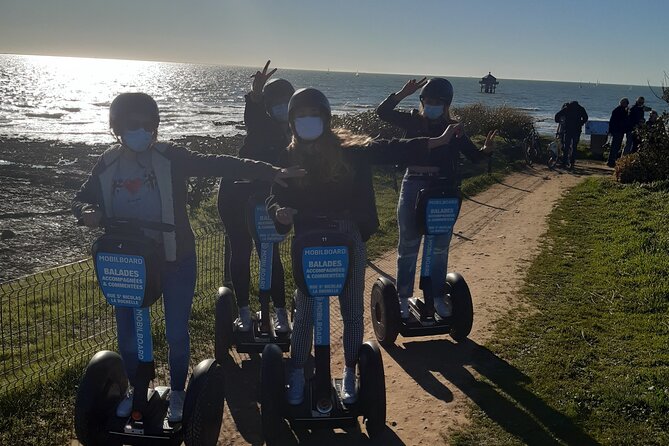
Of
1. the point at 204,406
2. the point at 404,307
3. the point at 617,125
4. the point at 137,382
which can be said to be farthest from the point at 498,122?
the point at 137,382

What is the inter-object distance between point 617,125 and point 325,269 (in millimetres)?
17835

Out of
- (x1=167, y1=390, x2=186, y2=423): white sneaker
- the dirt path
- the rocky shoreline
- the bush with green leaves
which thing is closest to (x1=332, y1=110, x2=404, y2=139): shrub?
the rocky shoreline

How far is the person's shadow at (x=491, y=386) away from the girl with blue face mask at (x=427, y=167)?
1.29 feet

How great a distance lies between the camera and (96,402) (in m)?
3.79

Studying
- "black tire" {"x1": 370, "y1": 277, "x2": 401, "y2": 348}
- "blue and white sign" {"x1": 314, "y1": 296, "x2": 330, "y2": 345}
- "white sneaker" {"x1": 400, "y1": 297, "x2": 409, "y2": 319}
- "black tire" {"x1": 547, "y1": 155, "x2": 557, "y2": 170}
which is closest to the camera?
"blue and white sign" {"x1": 314, "y1": 296, "x2": 330, "y2": 345}

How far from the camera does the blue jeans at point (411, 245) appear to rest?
19.0ft

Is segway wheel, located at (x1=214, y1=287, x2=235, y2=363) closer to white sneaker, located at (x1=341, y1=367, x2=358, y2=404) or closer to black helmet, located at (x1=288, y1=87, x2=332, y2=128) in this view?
white sneaker, located at (x1=341, y1=367, x2=358, y2=404)

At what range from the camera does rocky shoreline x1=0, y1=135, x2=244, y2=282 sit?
12.0m

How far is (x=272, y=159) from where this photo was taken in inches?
208

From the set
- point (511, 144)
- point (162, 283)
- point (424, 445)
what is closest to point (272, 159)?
point (162, 283)

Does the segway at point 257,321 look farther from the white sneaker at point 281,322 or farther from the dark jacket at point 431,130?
the dark jacket at point 431,130

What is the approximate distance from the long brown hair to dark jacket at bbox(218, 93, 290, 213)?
5.00 feet

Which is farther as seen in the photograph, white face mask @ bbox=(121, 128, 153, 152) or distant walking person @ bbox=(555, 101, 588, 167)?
distant walking person @ bbox=(555, 101, 588, 167)

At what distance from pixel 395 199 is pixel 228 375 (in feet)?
32.0
